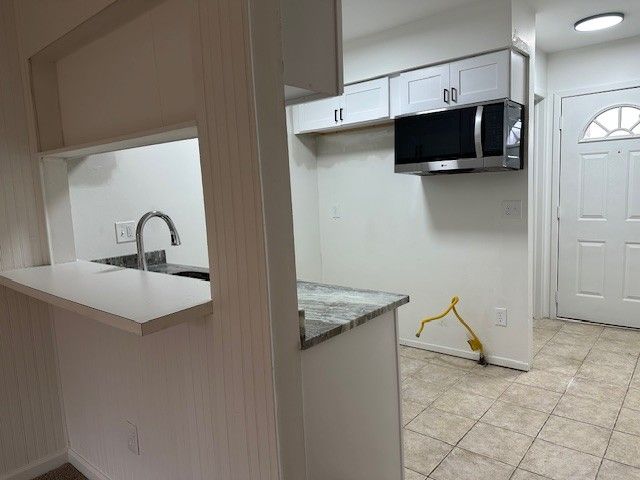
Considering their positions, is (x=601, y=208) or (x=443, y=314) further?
(x=601, y=208)

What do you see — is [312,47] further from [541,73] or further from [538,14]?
[541,73]

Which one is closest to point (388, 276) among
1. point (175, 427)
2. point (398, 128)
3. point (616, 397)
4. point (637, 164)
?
point (398, 128)

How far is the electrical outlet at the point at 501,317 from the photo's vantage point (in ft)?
10.5

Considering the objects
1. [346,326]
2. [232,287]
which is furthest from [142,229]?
[346,326]

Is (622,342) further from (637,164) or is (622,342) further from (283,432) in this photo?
(283,432)

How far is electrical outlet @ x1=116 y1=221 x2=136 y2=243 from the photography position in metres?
2.38

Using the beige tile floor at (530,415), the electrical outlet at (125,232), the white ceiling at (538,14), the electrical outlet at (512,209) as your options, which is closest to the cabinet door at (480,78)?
the white ceiling at (538,14)

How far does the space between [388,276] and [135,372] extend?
242cm

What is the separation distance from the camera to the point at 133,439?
188 centimetres

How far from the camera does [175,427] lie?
1.62 meters

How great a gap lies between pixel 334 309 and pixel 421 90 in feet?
6.82

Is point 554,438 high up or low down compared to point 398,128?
down

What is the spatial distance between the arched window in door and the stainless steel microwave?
140 centimetres

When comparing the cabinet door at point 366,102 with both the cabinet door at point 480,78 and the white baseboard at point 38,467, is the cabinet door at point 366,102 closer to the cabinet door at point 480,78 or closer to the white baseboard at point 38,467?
the cabinet door at point 480,78
